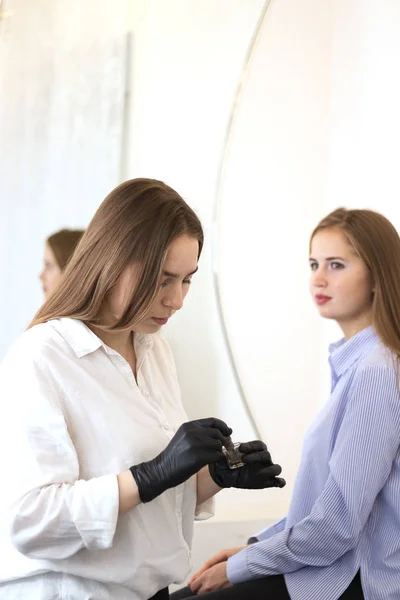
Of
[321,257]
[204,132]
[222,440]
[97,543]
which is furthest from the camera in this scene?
[204,132]

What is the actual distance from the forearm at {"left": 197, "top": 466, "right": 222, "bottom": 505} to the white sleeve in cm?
27

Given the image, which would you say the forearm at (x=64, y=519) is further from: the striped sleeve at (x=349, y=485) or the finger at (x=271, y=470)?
the striped sleeve at (x=349, y=485)

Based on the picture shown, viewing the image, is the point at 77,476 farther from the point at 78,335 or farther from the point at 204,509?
the point at 204,509

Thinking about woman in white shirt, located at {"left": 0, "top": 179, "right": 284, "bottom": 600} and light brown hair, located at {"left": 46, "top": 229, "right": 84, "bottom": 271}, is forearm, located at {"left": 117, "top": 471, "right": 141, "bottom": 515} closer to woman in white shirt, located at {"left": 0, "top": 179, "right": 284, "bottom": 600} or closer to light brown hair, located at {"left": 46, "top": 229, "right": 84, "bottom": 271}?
woman in white shirt, located at {"left": 0, "top": 179, "right": 284, "bottom": 600}

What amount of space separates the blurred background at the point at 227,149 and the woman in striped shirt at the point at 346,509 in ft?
2.34

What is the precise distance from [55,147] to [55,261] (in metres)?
0.33

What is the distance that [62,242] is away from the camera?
6.79 ft

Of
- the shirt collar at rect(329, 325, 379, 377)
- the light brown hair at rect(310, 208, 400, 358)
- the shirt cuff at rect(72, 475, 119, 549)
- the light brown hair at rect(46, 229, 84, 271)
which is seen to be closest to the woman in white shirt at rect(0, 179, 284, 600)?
the shirt cuff at rect(72, 475, 119, 549)

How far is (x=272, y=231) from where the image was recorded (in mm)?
2357

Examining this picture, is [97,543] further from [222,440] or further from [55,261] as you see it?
[55,261]

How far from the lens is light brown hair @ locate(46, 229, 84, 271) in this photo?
204cm

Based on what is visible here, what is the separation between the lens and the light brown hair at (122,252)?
108 cm

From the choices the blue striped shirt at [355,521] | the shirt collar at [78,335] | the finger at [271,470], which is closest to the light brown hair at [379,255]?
the blue striped shirt at [355,521]

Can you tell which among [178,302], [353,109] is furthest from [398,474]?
[353,109]
